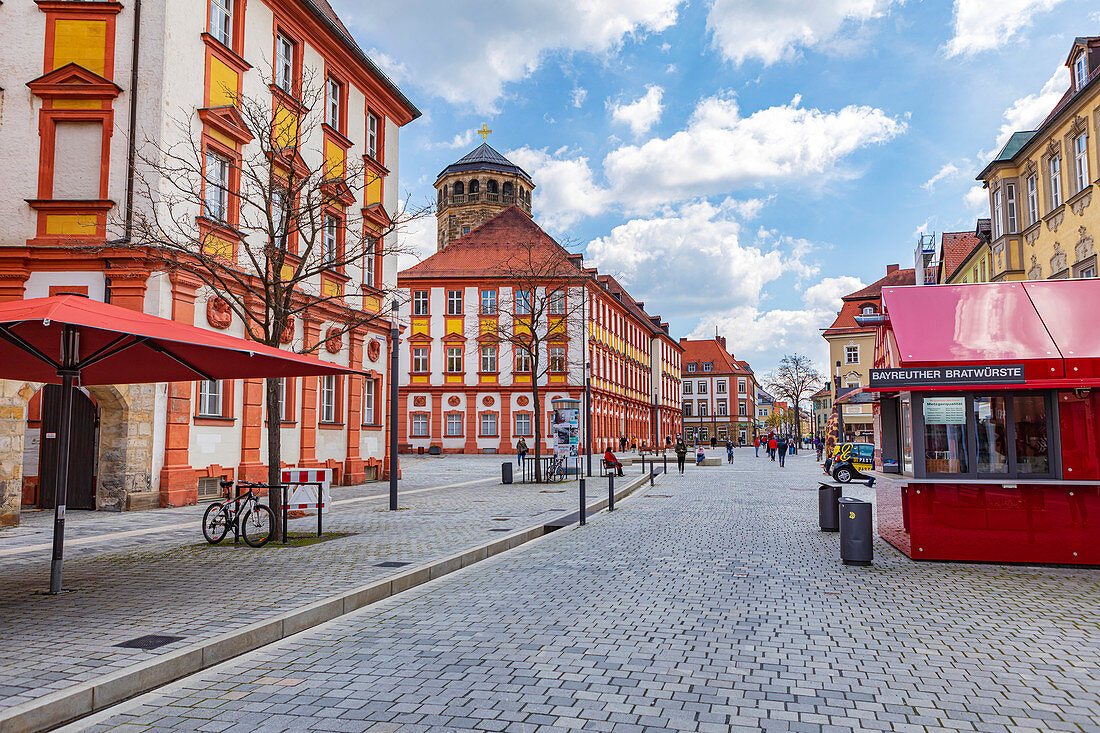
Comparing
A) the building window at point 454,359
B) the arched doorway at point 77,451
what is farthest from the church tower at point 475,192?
the arched doorway at point 77,451

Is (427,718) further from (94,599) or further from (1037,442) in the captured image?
(1037,442)

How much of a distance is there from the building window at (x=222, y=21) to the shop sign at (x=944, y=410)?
18116 millimetres

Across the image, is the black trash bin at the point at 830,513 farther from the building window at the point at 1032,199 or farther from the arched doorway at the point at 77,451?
the building window at the point at 1032,199

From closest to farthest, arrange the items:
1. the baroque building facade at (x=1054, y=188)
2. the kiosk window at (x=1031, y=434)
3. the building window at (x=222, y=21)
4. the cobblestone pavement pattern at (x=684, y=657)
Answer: the cobblestone pavement pattern at (x=684, y=657) → the kiosk window at (x=1031, y=434) → the building window at (x=222, y=21) → the baroque building facade at (x=1054, y=188)

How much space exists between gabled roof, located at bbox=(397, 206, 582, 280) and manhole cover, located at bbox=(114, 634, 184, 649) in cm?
5154

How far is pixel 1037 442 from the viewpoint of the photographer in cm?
1017

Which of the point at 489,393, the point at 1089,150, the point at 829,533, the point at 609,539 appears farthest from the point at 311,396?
the point at 489,393

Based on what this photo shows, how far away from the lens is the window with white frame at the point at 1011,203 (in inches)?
1199

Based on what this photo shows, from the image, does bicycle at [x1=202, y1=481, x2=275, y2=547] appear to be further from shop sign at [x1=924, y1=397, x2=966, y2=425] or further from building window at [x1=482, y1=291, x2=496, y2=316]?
building window at [x1=482, y1=291, x2=496, y2=316]

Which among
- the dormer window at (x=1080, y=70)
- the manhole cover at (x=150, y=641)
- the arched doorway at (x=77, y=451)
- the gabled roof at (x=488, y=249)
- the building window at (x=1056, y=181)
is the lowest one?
the manhole cover at (x=150, y=641)

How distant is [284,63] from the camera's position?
23156mm

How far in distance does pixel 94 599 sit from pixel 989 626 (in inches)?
327

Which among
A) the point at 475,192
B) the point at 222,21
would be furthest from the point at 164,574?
the point at 475,192

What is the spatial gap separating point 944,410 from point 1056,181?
71.1 ft
